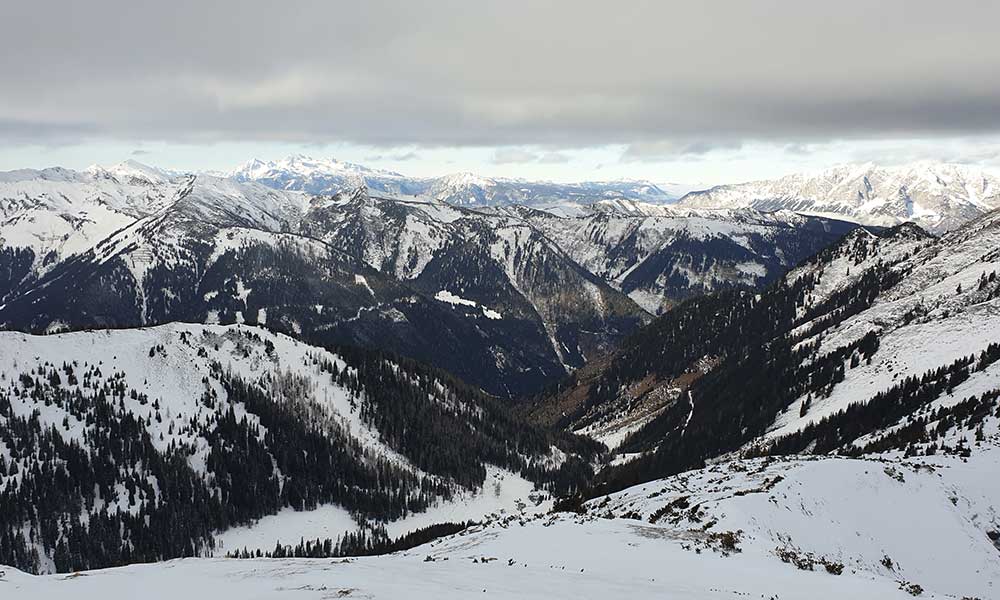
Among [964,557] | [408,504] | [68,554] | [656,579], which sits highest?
[656,579]

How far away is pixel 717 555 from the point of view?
133 feet

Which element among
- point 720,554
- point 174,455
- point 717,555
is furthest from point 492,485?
point 717,555

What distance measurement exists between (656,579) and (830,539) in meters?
21.3

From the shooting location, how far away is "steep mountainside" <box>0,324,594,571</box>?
139 meters

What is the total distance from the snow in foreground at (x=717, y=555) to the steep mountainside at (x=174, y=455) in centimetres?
11190

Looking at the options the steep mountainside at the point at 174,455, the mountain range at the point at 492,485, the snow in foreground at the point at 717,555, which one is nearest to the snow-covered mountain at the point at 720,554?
the snow in foreground at the point at 717,555

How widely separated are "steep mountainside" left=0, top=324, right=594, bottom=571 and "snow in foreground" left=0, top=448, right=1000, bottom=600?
11190 centimetres

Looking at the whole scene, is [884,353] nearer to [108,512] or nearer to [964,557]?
[964,557]

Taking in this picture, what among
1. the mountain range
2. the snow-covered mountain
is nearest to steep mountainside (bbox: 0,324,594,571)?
the mountain range

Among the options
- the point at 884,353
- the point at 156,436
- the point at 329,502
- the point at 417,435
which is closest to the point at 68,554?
the point at 156,436

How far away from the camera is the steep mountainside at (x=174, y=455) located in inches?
5458

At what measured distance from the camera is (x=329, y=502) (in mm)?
166625

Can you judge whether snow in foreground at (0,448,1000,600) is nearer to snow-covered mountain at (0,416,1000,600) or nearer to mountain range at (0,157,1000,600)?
snow-covered mountain at (0,416,1000,600)

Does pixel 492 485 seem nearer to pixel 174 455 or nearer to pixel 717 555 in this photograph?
pixel 174 455
